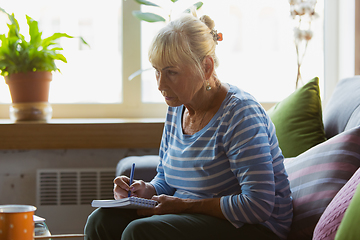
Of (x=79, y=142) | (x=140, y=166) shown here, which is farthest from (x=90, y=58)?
(x=140, y=166)

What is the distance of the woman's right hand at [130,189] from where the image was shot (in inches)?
50.2

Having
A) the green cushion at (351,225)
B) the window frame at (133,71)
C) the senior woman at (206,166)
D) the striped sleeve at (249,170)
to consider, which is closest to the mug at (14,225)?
the senior woman at (206,166)

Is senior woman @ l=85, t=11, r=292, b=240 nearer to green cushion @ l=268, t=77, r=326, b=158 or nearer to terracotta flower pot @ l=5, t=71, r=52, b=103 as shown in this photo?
green cushion @ l=268, t=77, r=326, b=158

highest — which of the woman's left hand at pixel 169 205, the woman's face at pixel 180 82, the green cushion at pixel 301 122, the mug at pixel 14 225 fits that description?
the woman's face at pixel 180 82

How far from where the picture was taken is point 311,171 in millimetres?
1144

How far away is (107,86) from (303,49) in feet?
4.00

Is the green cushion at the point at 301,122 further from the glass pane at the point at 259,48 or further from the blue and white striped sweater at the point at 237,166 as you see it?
the glass pane at the point at 259,48

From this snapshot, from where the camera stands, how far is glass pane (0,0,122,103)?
2305mm

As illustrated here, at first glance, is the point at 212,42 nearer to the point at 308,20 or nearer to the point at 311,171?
the point at 311,171

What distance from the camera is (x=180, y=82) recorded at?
1.20 meters

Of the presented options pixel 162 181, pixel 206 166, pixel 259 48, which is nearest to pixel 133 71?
pixel 259 48

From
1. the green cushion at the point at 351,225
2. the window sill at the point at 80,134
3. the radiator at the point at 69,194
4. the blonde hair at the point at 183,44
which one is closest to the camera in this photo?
the green cushion at the point at 351,225

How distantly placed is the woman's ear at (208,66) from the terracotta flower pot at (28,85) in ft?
3.72

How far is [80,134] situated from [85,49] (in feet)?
2.02
